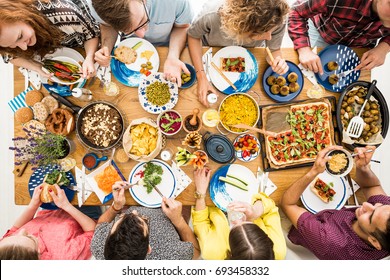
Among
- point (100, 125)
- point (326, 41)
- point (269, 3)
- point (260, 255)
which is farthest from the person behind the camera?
point (326, 41)

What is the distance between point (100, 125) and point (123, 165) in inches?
12.9

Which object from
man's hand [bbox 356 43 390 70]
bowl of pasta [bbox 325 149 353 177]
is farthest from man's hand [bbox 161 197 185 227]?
man's hand [bbox 356 43 390 70]

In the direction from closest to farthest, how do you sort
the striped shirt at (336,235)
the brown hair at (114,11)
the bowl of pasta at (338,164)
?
the brown hair at (114,11), the striped shirt at (336,235), the bowl of pasta at (338,164)

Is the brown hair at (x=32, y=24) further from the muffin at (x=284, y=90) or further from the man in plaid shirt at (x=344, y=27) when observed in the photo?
the man in plaid shirt at (x=344, y=27)

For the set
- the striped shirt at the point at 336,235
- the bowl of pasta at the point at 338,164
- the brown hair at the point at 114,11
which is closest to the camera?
the brown hair at the point at 114,11

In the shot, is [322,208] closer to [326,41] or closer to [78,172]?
[326,41]

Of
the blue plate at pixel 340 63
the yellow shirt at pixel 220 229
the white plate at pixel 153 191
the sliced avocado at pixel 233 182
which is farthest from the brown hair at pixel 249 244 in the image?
the blue plate at pixel 340 63

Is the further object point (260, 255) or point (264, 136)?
point (264, 136)

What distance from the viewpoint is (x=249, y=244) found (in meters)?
1.84

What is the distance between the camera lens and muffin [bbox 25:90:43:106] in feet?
6.91

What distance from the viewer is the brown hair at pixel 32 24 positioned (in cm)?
169

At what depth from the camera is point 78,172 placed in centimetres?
215
